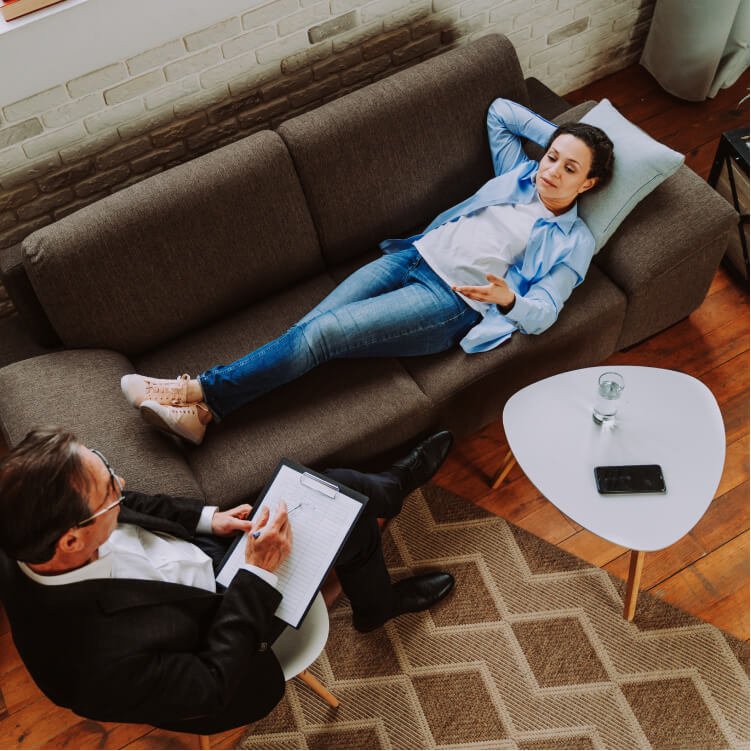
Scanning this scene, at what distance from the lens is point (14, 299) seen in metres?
2.14

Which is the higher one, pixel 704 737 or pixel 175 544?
pixel 175 544

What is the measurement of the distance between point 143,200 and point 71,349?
0.48 meters

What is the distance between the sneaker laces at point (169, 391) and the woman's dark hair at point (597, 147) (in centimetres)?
127

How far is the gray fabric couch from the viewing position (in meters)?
2.08

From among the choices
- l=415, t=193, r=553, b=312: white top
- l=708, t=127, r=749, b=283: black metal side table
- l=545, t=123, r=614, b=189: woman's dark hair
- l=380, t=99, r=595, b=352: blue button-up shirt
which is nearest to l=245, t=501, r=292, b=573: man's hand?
l=380, t=99, r=595, b=352: blue button-up shirt

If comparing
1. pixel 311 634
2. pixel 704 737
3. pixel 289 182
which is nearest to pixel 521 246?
pixel 289 182

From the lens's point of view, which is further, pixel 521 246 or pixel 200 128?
pixel 200 128

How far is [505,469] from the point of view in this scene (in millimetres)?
2316

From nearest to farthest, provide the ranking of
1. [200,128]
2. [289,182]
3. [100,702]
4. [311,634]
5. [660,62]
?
[100,702] → [311,634] → [289,182] → [200,128] → [660,62]

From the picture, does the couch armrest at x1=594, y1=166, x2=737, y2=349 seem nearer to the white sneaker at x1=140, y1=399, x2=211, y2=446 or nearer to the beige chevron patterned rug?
the beige chevron patterned rug

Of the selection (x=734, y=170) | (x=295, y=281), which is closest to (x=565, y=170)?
(x=734, y=170)

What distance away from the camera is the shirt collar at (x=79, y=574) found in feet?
4.77

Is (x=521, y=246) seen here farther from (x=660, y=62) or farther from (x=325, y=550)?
(x=660, y=62)

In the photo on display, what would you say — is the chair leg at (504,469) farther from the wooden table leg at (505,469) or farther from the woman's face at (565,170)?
the woman's face at (565,170)
